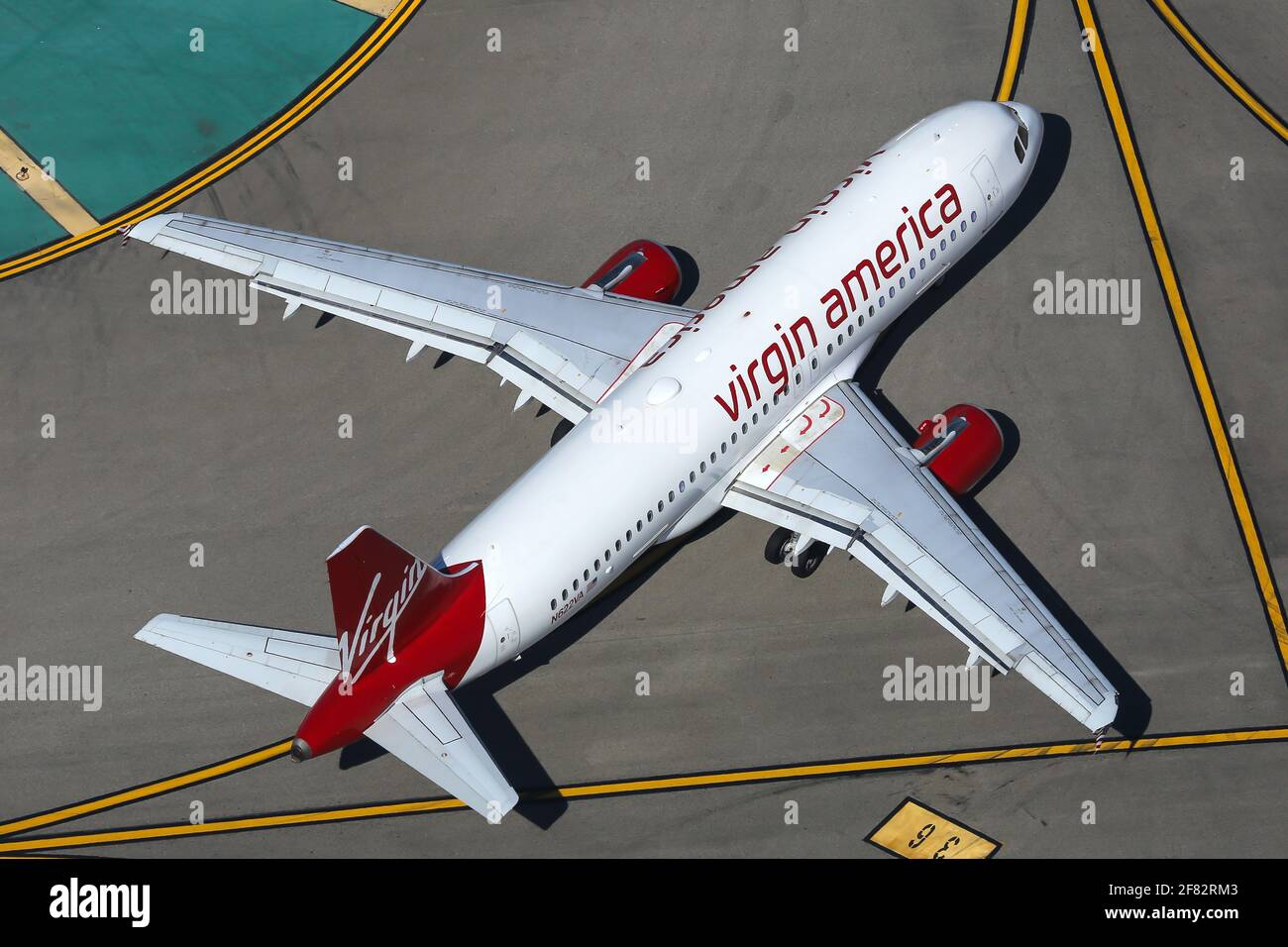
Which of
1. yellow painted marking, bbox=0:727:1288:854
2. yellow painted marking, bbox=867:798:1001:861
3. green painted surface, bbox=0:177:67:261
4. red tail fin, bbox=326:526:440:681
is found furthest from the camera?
green painted surface, bbox=0:177:67:261

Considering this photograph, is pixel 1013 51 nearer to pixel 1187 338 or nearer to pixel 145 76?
pixel 1187 338

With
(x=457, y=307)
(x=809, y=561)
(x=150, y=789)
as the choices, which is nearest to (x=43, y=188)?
(x=457, y=307)

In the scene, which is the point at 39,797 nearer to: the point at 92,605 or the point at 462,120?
the point at 92,605

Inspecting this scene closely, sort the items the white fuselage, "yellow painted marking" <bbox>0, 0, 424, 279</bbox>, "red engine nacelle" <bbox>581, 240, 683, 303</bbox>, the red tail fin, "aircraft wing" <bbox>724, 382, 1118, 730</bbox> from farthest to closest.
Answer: "yellow painted marking" <bbox>0, 0, 424, 279</bbox>
"red engine nacelle" <bbox>581, 240, 683, 303</bbox>
the white fuselage
"aircraft wing" <bbox>724, 382, 1118, 730</bbox>
the red tail fin

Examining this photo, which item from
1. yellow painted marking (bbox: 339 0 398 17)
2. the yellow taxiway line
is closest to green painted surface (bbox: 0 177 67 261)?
yellow painted marking (bbox: 339 0 398 17)

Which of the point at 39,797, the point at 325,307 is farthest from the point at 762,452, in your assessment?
the point at 39,797

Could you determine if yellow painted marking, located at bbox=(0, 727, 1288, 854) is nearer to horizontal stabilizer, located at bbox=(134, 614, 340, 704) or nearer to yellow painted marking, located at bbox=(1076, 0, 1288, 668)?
yellow painted marking, located at bbox=(1076, 0, 1288, 668)
